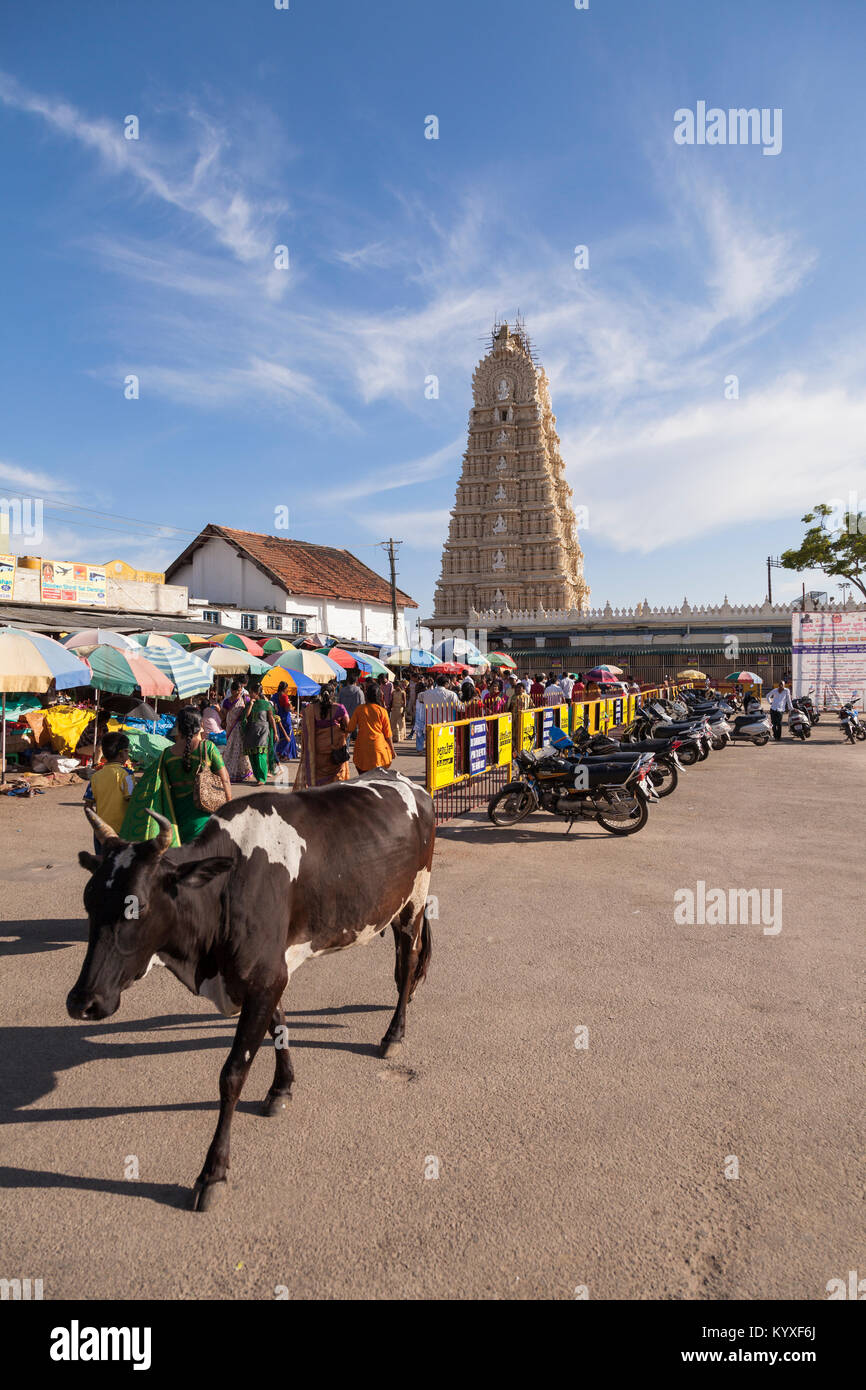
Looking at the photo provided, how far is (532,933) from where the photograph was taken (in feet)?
20.3

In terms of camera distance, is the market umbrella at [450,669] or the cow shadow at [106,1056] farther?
the market umbrella at [450,669]

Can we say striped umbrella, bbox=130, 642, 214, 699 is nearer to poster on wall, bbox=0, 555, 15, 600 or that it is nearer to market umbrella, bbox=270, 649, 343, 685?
market umbrella, bbox=270, 649, 343, 685

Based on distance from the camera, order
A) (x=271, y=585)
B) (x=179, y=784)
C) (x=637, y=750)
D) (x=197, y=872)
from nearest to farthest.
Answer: (x=197, y=872) → (x=179, y=784) → (x=637, y=750) → (x=271, y=585)

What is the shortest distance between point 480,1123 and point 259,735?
1045cm

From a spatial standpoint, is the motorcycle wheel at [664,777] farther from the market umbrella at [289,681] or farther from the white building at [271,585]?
the white building at [271,585]

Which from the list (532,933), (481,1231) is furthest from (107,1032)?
(532,933)

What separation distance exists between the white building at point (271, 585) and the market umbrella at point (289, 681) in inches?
839

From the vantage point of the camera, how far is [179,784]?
554cm

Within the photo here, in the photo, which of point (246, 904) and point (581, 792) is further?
point (581, 792)

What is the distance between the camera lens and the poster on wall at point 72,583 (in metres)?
26.2

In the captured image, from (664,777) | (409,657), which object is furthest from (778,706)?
(409,657)

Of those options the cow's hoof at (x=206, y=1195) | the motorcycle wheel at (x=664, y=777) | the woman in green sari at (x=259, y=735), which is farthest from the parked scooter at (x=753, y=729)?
the cow's hoof at (x=206, y=1195)

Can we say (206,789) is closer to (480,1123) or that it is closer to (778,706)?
(480,1123)

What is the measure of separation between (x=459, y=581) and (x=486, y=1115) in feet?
174
